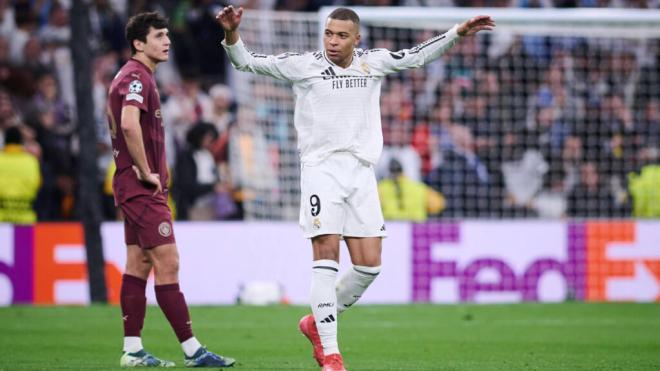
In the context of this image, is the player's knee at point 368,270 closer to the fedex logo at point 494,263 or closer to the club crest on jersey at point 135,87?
the club crest on jersey at point 135,87

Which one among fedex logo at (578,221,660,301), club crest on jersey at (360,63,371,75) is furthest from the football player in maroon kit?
fedex logo at (578,221,660,301)

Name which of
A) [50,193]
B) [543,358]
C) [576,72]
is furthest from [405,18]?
[543,358]

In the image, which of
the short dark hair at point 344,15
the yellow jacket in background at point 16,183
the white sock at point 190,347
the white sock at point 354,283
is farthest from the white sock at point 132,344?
the yellow jacket in background at point 16,183

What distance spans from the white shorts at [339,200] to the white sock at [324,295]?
8.4 inches

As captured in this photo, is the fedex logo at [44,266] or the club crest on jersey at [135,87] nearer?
the club crest on jersey at [135,87]

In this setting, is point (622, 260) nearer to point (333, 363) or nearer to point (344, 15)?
point (344, 15)

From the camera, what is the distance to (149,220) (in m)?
8.32

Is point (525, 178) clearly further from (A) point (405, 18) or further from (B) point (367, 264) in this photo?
(B) point (367, 264)

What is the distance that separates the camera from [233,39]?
7.96m

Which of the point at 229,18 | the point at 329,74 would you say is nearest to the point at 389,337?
the point at 329,74

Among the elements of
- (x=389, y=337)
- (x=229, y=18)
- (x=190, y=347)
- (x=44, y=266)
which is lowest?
(x=389, y=337)

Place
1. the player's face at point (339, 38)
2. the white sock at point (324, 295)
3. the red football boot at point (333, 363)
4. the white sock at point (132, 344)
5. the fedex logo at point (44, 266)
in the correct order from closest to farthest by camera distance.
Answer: the red football boot at point (333, 363) → the white sock at point (324, 295) → the player's face at point (339, 38) → the white sock at point (132, 344) → the fedex logo at point (44, 266)

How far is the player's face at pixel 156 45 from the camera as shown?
27.8ft

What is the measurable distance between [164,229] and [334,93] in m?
1.49
